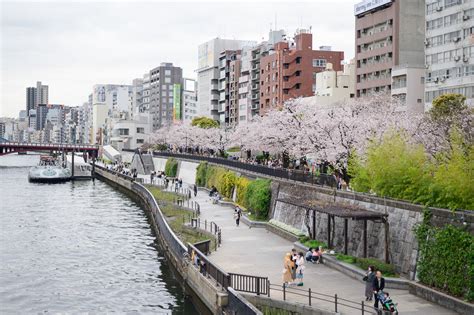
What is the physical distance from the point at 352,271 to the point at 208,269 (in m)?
6.75

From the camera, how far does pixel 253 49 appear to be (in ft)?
413

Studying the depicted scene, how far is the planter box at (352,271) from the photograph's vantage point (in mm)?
25173

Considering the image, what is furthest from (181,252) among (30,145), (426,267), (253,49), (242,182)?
(30,145)

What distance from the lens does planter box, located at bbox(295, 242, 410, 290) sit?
25.2 m

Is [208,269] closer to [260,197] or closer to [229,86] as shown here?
[260,197]

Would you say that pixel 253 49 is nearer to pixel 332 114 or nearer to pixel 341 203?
pixel 332 114

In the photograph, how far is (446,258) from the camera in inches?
912

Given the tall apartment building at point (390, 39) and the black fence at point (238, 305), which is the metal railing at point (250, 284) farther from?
the tall apartment building at point (390, 39)

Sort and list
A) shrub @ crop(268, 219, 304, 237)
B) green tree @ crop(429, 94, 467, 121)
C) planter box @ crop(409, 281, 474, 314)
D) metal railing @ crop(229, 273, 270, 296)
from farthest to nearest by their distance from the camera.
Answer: green tree @ crop(429, 94, 467, 121)
shrub @ crop(268, 219, 304, 237)
metal railing @ crop(229, 273, 270, 296)
planter box @ crop(409, 281, 474, 314)

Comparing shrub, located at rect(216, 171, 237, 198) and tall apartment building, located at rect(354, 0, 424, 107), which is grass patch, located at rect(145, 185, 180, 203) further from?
tall apartment building, located at rect(354, 0, 424, 107)

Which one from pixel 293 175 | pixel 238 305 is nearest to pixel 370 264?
pixel 238 305

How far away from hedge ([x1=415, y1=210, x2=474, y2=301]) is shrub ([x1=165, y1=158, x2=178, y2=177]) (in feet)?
258

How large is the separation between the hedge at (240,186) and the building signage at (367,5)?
33357 mm

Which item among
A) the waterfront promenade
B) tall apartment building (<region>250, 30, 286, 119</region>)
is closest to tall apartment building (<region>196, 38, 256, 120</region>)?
tall apartment building (<region>250, 30, 286, 119</region>)
